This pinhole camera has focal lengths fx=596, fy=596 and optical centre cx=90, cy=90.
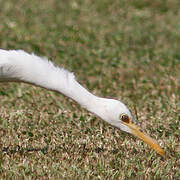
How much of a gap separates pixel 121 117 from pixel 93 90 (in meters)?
3.16

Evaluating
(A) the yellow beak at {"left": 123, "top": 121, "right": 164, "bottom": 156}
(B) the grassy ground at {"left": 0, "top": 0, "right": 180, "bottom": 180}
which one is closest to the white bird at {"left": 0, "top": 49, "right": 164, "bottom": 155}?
(A) the yellow beak at {"left": 123, "top": 121, "right": 164, "bottom": 156}

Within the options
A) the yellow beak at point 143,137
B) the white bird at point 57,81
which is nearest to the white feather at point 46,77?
the white bird at point 57,81

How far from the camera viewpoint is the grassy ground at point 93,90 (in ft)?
19.9

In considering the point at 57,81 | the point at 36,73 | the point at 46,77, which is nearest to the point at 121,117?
the point at 57,81

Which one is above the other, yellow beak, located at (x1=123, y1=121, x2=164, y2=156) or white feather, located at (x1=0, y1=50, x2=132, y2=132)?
white feather, located at (x1=0, y1=50, x2=132, y2=132)

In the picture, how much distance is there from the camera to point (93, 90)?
940 centimetres

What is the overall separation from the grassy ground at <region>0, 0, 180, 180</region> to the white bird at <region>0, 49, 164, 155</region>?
375 millimetres

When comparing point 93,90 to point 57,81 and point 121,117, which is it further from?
point 57,81

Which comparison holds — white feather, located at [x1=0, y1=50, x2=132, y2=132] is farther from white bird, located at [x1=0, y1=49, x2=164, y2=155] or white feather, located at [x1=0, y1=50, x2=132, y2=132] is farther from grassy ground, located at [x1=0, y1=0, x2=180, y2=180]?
grassy ground, located at [x1=0, y1=0, x2=180, y2=180]

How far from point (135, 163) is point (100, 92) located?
333 cm

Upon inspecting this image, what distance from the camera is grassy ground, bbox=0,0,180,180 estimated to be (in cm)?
607

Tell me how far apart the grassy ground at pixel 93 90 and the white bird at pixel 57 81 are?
0.37m

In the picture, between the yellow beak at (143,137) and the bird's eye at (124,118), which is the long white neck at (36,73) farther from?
the yellow beak at (143,137)

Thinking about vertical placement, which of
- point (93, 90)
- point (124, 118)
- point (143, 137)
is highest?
point (93, 90)
